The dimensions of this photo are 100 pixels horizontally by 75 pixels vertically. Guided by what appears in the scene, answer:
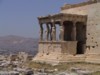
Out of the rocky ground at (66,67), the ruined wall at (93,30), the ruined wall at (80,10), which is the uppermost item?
the ruined wall at (80,10)

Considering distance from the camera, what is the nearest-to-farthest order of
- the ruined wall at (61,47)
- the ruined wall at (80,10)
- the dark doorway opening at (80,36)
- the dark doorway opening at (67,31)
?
the ruined wall at (61,47) < the ruined wall at (80,10) < the dark doorway opening at (80,36) < the dark doorway opening at (67,31)

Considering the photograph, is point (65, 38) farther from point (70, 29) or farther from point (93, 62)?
point (93, 62)

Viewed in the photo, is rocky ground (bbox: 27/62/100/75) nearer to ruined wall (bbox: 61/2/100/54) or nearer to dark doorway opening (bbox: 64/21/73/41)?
ruined wall (bbox: 61/2/100/54)

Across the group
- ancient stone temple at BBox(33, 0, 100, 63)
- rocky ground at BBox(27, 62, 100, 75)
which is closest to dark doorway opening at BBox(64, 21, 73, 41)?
ancient stone temple at BBox(33, 0, 100, 63)

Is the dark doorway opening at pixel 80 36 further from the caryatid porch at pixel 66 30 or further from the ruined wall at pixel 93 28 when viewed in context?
the ruined wall at pixel 93 28

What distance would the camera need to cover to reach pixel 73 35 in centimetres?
4284

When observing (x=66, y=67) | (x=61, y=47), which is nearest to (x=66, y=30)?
(x=61, y=47)

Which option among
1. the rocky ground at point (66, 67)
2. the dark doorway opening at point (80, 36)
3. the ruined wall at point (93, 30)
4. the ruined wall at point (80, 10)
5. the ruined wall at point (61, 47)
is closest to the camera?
the rocky ground at point (66, 67)

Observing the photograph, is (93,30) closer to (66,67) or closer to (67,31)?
(67,31)

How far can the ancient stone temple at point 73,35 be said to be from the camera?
4084 centimetres

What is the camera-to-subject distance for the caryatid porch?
41625 millimetres

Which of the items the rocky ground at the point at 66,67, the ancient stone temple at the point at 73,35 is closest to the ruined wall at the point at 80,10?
the ancient stone temple at the point at 73,35

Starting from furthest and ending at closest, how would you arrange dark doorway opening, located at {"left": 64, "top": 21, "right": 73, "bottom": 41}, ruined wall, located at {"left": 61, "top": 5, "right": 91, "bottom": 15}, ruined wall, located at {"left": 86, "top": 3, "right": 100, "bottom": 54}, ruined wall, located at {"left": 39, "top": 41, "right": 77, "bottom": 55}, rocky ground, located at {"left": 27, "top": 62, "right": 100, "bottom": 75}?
dark doorway opening, located at {"left": 64, "top": 21, "right": 73, "bottom": 41} < ruined wall, located at {"left": 61, "top": 5, "right": 91, "bottom": 15} < ruined wall, located at {"left": 39, "top": 41, "right": 77, "bottom": 55} < ruined wall, located at {"left": 86, "top": 3, "right": 100, "bottom": 54} < rocky ground, located at {"left": 27, "top": 62, "right": 100, "bottom": 75}

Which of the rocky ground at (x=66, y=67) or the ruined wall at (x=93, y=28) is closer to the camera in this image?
the rocky ground at (x=66, y=67)
